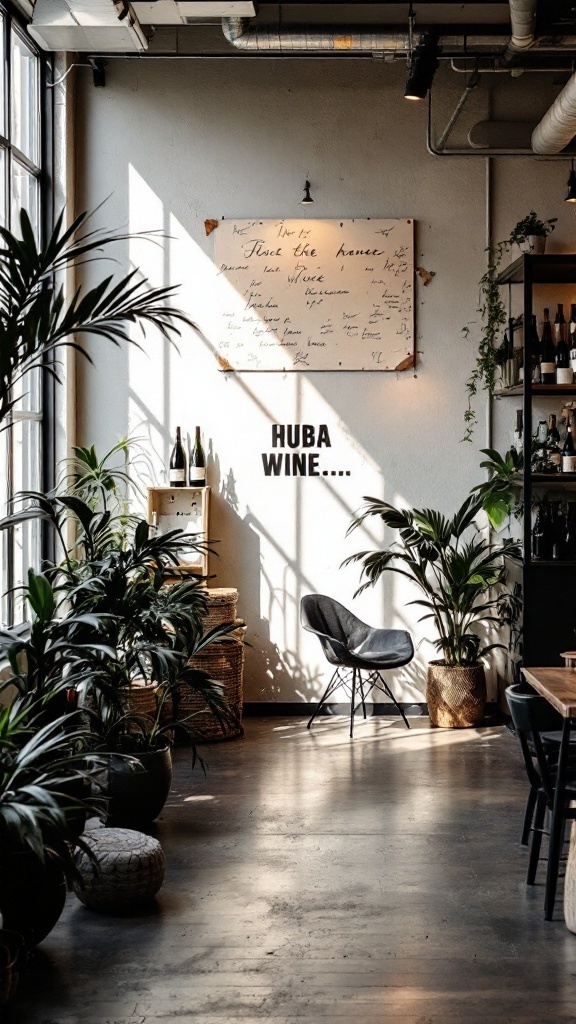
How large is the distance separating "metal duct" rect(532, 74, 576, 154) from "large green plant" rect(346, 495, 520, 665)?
221 centimetres

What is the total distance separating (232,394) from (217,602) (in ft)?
4.89

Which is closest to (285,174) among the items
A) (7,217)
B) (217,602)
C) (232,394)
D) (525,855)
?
(232,394)

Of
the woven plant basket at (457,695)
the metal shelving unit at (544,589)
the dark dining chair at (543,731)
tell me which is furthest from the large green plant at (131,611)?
the woven plant basket at (457,695)

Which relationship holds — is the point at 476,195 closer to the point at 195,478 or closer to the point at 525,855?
the point at 195,478

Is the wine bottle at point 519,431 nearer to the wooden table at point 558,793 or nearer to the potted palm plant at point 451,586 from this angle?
the potted palm plant at point 451,586

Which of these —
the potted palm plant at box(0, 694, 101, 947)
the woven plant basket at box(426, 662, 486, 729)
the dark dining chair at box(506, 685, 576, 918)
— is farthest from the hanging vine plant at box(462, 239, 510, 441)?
the potted palm plant at box(0, 694, 101, 947)

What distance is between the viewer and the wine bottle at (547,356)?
626 centimetres

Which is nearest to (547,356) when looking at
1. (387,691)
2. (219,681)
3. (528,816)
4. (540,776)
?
(387,691)

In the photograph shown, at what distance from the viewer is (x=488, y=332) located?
22.8 feet

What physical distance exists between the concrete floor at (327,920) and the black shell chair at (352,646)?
2.68 feet

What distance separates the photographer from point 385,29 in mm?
6012

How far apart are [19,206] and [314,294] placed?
2.00 meters

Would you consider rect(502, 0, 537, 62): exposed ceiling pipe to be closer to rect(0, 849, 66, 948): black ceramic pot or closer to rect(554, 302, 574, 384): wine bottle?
rect(554, 302, 574, 384): wine bottle

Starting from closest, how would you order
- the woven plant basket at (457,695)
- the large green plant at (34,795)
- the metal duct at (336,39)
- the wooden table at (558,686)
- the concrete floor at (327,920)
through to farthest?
the large green plant at (34,795) < the concrete floor at (327,920) < the wooden table at (558,686) < the metal duct at (336,39) < the woven plant basket at (457,695)
